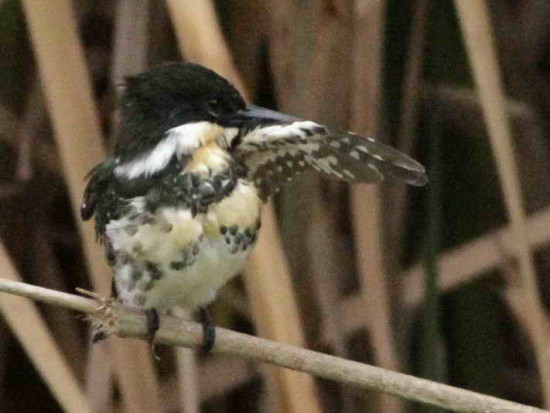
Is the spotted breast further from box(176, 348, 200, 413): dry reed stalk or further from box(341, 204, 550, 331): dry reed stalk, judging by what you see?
box(341, 204, 550, 331): dry reed stalk

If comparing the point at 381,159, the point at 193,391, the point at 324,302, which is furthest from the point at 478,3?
the point at 193,391

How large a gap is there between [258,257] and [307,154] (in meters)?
0.15

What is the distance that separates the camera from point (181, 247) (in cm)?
114

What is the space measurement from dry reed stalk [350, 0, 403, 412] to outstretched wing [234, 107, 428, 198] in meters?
0.13

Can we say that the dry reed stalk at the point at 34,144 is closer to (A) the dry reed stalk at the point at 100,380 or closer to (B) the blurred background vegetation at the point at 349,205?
(B) the blurred background vegetation at the point at 349,205

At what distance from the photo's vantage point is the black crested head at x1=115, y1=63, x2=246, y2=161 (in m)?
1.18

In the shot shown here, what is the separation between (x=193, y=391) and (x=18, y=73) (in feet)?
1.47

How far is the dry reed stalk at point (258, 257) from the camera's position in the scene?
115 cm

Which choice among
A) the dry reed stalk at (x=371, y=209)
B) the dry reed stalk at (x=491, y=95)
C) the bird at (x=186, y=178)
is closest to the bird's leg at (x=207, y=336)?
the bird at (x=186, y=178)

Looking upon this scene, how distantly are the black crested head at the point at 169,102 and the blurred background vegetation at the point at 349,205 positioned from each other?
95mm

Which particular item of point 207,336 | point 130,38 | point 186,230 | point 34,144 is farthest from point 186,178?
point 34,144

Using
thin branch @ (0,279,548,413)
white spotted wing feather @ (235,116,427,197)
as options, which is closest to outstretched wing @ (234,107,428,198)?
white spotted wing feather @ (235,116,427,197)

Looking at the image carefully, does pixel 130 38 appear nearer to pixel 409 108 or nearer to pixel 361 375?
pixel 409 108

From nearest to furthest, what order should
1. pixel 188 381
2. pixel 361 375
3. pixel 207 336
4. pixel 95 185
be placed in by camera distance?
pixel 361 375
pixel 207 336
pixel 95 185
pixel 188 381
